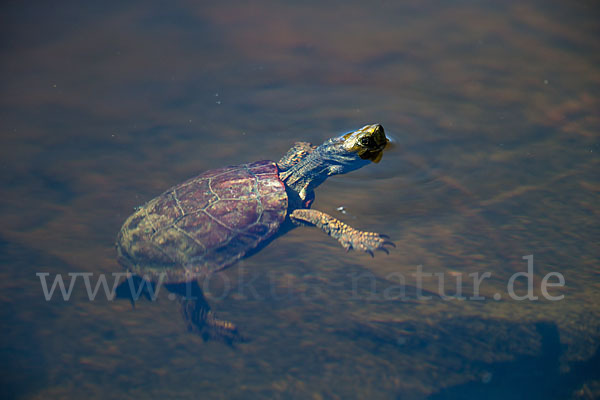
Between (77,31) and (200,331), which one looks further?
(77,31)

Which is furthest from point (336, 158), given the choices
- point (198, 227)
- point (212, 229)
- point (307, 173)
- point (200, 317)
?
point (200, 317)

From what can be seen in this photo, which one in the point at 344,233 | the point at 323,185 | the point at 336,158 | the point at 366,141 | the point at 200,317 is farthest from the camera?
the point at 323,185

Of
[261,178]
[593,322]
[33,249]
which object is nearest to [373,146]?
[261,178]

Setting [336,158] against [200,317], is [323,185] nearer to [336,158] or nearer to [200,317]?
[336,158]

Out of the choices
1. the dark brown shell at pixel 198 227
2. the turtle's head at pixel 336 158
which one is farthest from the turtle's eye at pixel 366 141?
the dark brown shell at pixel 198 227

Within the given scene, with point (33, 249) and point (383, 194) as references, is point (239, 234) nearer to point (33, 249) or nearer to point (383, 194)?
point (383, 194)

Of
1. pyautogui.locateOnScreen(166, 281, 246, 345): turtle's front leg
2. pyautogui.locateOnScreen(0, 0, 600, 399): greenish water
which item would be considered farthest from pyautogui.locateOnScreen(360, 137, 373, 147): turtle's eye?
pyautogui.locateOnScreen(166, 281, 246, 345): turtle's front leg
